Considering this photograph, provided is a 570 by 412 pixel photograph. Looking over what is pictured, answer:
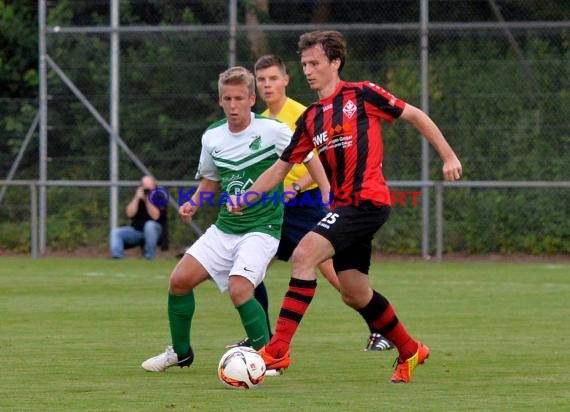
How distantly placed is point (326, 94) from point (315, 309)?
205 inches

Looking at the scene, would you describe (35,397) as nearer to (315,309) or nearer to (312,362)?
(312,362)

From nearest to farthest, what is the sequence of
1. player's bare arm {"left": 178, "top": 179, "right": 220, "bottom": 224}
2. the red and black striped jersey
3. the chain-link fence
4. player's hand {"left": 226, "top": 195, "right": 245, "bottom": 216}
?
the red and black striped jersey < player's hand {"left": 226, "top": 195, "right": 245, "bottom": 216} < player's bare arm {"left": 178, "top": 179, "right": 220, "bottom": 224} < the chain-link fence

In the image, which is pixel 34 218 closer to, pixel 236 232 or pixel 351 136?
pixel 236 232

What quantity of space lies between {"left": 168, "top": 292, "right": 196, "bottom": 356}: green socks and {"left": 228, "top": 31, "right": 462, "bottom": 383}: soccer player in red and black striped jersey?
87 centimetres

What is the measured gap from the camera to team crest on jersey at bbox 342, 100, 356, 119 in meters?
7.54

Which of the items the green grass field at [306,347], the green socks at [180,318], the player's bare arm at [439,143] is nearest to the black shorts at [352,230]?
the player's bare arm at [439,143]

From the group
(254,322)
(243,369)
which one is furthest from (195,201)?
(243,369)

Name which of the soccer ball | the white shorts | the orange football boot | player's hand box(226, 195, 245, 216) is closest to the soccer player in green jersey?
the white shorts

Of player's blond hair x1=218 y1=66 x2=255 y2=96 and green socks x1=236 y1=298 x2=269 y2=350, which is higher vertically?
player's blond hair x1=218 y1=66 x2=255 y2=96

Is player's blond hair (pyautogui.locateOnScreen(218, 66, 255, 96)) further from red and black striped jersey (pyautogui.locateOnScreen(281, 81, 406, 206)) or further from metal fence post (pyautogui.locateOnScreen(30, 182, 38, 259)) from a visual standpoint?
metal fence post (pyautogui.locateOnScreen(30, 182, 38, 259))

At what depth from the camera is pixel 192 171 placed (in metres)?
20.7

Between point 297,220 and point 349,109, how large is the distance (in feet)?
7.47

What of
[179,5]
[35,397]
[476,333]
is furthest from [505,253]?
[35,397]

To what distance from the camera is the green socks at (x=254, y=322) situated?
7863 millimetres
